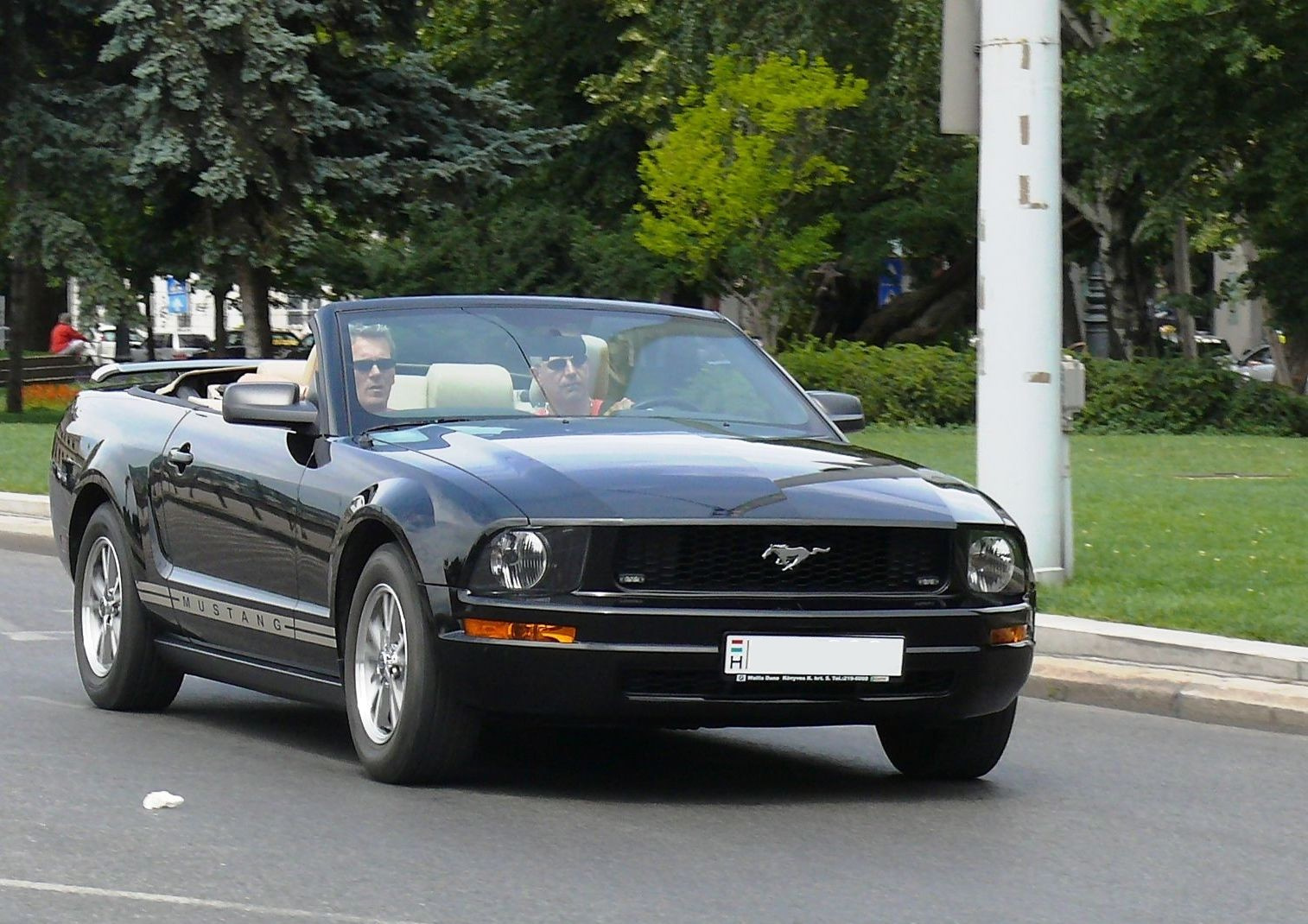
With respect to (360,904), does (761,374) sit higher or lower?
higher

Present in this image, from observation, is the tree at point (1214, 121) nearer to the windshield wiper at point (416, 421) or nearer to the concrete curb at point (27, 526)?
the concrete curb at point (27, 526)

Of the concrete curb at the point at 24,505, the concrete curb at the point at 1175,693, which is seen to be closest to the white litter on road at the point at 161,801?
the concrete curb at the point at 1175,693

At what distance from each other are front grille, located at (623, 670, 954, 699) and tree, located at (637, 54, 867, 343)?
29.2m

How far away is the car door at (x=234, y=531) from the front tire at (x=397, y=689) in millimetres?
411

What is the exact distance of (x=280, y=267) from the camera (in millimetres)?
36344

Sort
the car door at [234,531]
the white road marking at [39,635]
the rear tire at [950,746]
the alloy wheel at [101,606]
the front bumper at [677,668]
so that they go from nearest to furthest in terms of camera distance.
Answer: the front bumper at [677,668] → the rear tire at [950,746] → the car door at [234,531] → the alloy wheel at [101,606] → the white road marking at [39,635]

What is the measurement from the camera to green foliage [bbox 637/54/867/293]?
118 feet

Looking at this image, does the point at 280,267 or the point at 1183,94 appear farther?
the point at 280,267

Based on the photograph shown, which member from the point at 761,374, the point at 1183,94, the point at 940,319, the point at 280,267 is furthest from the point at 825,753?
the point at 940,319

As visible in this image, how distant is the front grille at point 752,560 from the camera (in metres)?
6.62

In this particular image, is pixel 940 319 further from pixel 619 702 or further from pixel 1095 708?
pixel 619 702

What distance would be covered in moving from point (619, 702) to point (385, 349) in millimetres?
1860

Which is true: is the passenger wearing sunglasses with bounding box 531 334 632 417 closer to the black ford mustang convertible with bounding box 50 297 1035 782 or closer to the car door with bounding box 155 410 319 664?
the black ford mustang convertible with bounding box 50 297 1035 782

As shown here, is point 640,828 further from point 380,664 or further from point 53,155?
point 53,155
